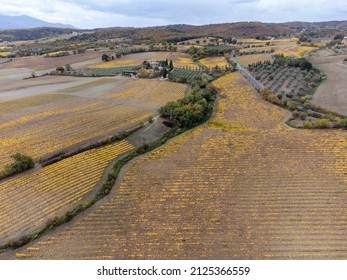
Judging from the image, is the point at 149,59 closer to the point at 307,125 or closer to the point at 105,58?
the point at 105,58

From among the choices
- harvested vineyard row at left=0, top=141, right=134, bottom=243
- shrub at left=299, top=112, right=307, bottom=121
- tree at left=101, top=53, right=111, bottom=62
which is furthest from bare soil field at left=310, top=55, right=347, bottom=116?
tree at left=101, top=53, right=111, bottom=62

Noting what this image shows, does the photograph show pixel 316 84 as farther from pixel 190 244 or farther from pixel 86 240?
pixel 86 240

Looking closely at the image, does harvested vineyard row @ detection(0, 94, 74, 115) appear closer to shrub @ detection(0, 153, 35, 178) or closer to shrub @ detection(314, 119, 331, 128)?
Answer: shrub @ detection(0, 153, 35, 178)

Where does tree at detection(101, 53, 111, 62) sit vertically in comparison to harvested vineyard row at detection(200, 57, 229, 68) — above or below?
above

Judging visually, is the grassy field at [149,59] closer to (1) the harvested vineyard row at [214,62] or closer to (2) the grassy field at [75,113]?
(1) the harvested vineyard row at [214,62]

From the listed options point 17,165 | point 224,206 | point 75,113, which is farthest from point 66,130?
point 224,206

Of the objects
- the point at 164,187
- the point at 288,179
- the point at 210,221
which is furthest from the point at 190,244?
the point at 288,179
